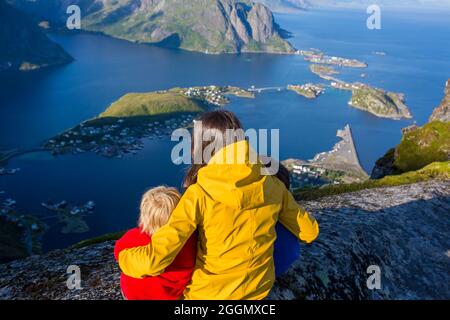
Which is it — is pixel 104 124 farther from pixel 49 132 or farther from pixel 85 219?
pixel 85 219

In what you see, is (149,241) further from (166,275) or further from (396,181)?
(396,181)

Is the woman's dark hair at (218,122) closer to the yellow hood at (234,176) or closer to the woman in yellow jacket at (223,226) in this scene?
the woman in yellow jacket at (223,226)

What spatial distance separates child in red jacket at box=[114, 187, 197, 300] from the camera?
6336mm

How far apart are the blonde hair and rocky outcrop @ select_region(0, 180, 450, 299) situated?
350cm

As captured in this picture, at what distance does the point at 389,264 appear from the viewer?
458 inches

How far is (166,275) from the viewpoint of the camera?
21.8ft

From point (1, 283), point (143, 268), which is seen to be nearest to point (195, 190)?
point (143, 268)

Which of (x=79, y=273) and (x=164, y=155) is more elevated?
(x=79, y=273)

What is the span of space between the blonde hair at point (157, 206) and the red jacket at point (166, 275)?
0.27 m

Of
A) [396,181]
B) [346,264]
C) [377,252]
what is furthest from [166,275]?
[396,181]

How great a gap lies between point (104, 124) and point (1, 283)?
610 feet

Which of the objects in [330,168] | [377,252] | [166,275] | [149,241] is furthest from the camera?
[330,168]

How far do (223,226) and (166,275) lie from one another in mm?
1500

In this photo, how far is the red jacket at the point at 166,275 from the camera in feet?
21.5
